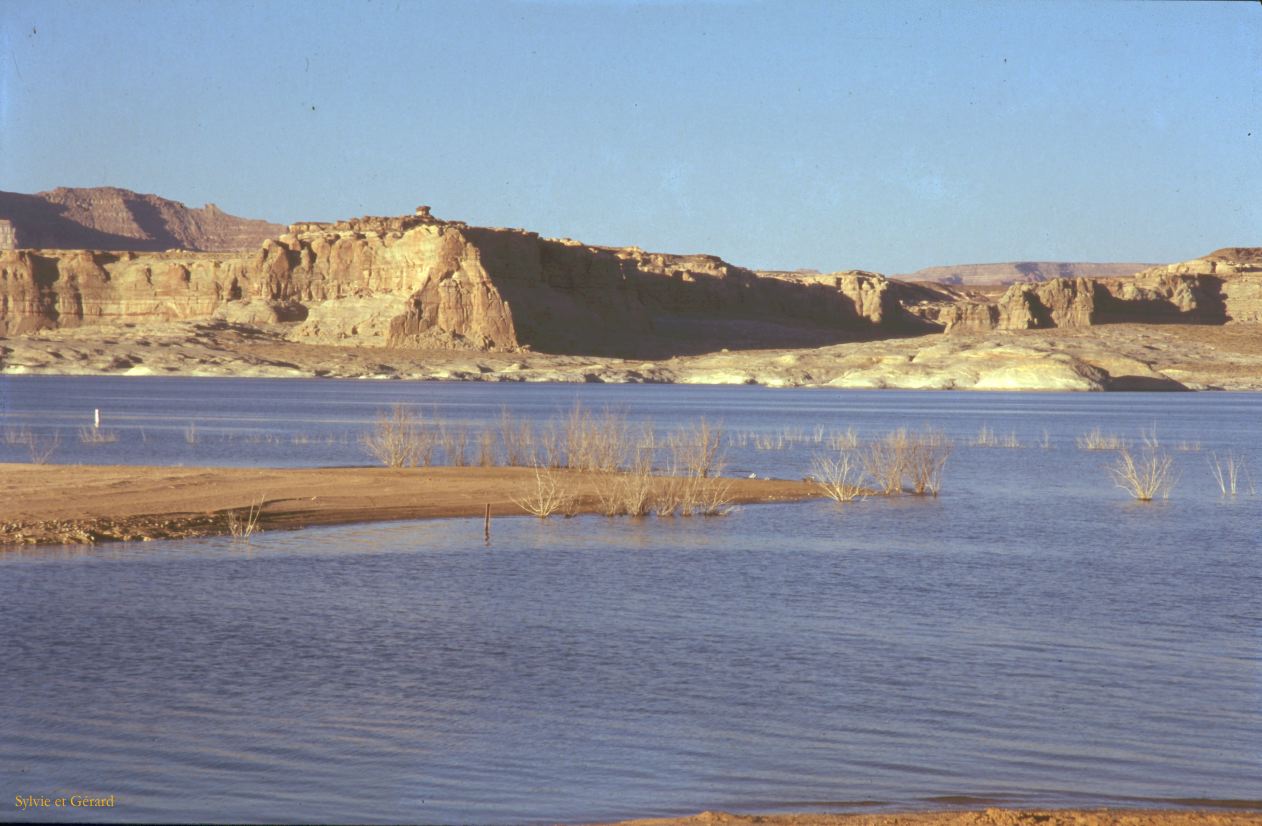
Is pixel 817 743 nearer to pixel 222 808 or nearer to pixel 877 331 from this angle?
pixel 222 808

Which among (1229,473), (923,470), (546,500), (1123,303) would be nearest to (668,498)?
(546,500)

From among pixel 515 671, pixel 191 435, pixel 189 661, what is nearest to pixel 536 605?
pixel 515 671

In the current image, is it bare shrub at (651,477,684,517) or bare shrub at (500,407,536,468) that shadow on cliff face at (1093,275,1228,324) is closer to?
bare shrub at (500,407,536,468)

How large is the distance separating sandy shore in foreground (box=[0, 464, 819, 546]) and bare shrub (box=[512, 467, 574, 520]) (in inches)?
7.1

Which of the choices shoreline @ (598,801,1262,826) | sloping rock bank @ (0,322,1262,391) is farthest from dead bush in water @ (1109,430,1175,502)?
sloping rock bank @ (0,322,1262,391)

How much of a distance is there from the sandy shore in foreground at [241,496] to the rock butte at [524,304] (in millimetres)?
77644

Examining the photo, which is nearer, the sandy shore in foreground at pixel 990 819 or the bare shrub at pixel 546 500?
the sandy shore in foreground at pixel 990 819

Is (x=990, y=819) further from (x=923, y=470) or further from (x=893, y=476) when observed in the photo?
(x=923, y=470)

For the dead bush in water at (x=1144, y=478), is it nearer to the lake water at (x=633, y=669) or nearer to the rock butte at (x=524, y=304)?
the lake water at (x=633, y=669)

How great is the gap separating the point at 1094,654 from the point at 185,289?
13527 centimetres

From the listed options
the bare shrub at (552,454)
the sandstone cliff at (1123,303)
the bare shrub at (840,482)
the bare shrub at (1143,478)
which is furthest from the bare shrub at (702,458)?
the sandstone cliff at (1123,303)

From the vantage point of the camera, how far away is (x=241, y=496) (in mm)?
20438

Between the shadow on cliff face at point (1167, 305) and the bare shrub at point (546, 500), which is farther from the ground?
the shadow on cliff face at point (1167, 305)

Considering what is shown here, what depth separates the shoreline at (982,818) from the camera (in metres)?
6.79
